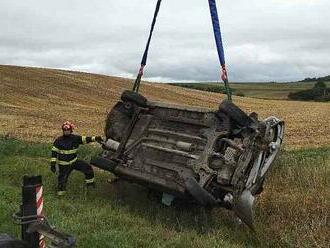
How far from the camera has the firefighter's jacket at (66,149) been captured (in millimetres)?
10750

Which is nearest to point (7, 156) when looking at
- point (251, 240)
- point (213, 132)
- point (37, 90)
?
point (213, 132)

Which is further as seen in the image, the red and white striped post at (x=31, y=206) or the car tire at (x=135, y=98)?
the car tire at (x=135, y=98)

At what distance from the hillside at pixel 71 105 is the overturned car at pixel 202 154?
33.5ft

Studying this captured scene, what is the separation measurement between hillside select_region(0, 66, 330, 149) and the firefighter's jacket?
27.9ft

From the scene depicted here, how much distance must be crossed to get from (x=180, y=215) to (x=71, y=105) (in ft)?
97.0

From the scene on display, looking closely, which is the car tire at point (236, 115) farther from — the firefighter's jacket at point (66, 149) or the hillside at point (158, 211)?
the firefighter's jacket at point (66, 149)

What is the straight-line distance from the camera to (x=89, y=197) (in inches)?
397

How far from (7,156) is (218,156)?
7.40 meters

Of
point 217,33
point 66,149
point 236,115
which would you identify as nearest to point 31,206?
point 236,115

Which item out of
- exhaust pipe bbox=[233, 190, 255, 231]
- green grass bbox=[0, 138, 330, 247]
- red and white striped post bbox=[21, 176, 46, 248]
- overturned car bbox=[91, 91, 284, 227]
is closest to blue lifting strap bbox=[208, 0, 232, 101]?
overturned car bbox=[91, 91, 284, 227]

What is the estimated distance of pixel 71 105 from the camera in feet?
124

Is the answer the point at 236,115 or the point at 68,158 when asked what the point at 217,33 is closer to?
the point at 236,115

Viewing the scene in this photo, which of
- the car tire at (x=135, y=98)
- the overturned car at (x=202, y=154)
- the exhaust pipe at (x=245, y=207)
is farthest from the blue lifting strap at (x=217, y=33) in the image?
the exhaust pipe at (x=245, y=207)

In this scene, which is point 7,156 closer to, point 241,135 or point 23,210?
point 241,135
